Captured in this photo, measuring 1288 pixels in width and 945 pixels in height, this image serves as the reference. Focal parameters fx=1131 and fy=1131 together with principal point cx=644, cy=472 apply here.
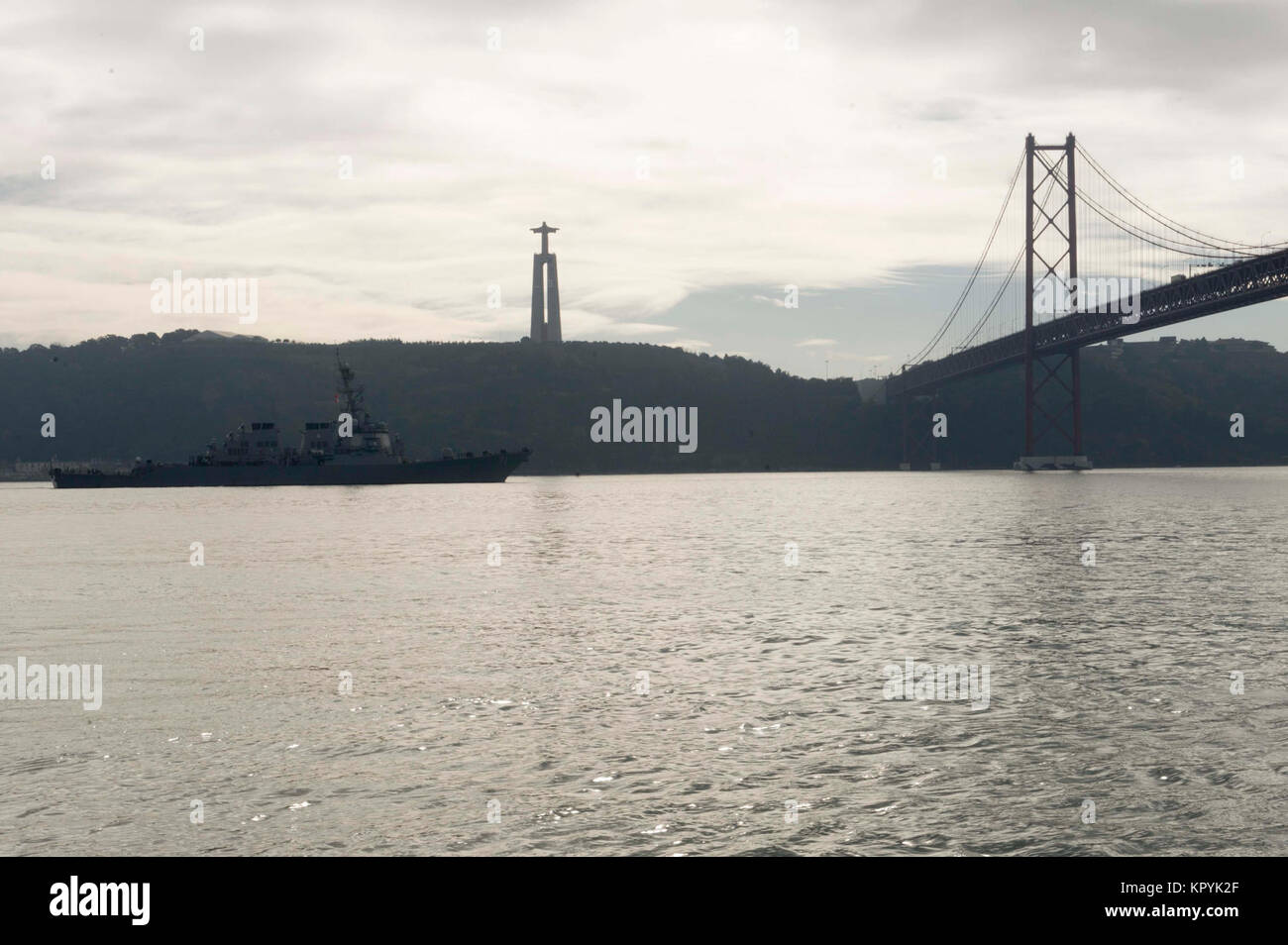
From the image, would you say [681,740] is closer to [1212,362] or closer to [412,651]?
[412,651]

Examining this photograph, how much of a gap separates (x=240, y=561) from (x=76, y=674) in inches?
703

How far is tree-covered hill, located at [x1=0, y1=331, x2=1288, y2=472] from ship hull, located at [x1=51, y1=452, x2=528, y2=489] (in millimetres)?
53531

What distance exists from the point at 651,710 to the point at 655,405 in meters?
177

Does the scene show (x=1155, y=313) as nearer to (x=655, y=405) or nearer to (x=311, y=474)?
(x=311, y=474)

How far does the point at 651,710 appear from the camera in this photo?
12.3 metres

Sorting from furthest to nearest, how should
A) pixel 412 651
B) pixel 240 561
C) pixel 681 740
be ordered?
pixel 240 561 → pixel 412 651 → pixel 681 740

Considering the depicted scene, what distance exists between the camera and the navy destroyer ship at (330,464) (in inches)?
4370

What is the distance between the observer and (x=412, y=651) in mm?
16359

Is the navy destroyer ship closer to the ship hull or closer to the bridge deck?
the ship hull

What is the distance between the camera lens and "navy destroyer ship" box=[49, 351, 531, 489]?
111 metres

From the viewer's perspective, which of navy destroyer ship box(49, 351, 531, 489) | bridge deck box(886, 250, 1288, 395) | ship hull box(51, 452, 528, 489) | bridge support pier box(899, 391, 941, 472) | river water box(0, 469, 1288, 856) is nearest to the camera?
river water box(0, 469, 1288, 856)

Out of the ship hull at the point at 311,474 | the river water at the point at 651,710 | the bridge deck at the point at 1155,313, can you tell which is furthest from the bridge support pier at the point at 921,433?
the river water at the point at 651,710

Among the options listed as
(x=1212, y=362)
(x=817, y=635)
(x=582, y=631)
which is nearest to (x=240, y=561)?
(x=582, y=631)

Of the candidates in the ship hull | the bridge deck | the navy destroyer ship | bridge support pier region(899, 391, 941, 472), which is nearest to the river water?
the bridge deck
